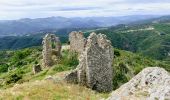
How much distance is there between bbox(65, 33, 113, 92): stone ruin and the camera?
39.7 meters

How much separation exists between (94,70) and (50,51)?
30.2 m

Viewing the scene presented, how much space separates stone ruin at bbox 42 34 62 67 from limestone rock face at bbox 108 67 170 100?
46.1 metres

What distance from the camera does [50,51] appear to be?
228ft

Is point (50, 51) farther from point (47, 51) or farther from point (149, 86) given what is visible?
point (149, 86)

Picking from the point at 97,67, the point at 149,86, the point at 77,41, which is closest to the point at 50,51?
the point at 77,41

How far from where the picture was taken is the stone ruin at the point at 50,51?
68625 millimetres

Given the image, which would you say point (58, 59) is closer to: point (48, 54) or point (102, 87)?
point (48, 54)

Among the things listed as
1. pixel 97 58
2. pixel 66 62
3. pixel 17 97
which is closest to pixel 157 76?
pixel 17 97

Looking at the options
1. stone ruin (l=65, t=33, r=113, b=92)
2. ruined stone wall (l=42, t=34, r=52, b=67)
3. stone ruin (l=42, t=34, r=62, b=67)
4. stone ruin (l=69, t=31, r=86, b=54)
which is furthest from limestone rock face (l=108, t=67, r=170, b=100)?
stone ruin (l=69, t=31, r=86, b=54)

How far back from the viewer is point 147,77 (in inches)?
890

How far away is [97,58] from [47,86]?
10.3 m

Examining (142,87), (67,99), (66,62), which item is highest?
(142,87)

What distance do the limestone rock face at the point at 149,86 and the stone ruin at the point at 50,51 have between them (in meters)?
46.1

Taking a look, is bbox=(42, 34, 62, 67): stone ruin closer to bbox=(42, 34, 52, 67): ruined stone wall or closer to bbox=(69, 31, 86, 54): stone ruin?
bbox=(42, 34, 52, 67): ruined stone wall
